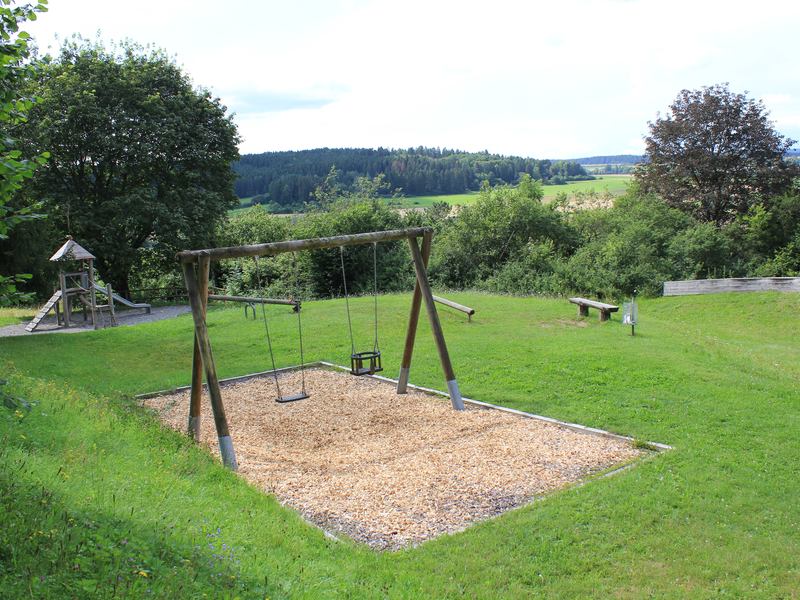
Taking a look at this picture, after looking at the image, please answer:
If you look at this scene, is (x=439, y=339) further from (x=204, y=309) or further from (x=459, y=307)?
(x=459, y=307)

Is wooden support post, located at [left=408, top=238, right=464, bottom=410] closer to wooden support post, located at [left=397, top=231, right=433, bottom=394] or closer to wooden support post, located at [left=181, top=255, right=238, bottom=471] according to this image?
wooden support post, located at [left=397, top=231, right=433, bottom=394]

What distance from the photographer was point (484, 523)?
201 inches

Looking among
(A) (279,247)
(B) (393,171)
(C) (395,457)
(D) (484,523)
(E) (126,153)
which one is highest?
(B) (393,171)

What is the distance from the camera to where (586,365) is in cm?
1054

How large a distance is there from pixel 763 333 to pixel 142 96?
2699cm

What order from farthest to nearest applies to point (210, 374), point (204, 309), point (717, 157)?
point (717, 157) < point (204, 309) < point (210, 374)

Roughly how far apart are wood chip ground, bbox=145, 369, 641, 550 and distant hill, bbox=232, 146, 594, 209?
63.3m

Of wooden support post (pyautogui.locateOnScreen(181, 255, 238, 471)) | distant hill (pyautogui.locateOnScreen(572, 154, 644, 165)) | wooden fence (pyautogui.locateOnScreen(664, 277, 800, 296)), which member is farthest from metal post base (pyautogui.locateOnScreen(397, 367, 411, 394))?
distant hill (pyautogui.locateOnScreen(572, 154, 644, 165))

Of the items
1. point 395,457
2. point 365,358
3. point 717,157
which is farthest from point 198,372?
point 717,157

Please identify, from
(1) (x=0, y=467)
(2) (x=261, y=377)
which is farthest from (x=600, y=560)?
(2) (x=261, y=377)

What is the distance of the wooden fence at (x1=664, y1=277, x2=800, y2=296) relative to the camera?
19.8m

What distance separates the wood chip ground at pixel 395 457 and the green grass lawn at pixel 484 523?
1.33 ft

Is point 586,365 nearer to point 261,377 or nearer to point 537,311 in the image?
point 261,377

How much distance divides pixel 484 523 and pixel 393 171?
7658 cm
